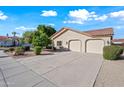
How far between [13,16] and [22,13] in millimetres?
1031

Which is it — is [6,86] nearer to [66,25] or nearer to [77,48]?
[77,48]

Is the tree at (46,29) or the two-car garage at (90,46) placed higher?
the tree at (46,29)

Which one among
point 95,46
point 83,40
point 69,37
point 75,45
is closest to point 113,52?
point 95,46

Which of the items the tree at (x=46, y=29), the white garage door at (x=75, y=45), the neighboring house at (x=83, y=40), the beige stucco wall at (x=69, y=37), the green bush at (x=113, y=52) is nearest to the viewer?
the green bush at (x=113, y=52)

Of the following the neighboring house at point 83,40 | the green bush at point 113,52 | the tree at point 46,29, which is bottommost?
the green bush at point 113,52

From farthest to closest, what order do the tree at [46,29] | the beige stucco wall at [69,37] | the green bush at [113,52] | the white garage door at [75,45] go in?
the tree at [46,29] < the white garage door at [75,45] < the beige stucco wall at [69,37] < the green bush at [113,52]

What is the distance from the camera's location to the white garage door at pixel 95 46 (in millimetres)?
19000

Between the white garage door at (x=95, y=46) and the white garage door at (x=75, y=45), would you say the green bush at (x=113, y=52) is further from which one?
the white garage door at (x=75, y=45)

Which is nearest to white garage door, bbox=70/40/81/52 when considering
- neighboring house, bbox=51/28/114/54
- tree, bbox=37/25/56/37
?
neighboring house, bbox=51/28/114/54

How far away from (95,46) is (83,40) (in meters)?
2.19

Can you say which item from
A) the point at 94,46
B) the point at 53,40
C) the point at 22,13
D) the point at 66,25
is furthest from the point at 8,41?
the point at 22,13

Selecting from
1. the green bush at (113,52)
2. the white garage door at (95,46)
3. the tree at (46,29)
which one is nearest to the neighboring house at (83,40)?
the white garage door at (95,46)

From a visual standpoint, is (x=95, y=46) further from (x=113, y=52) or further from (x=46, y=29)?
(x=46, y=29)
